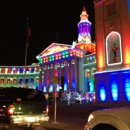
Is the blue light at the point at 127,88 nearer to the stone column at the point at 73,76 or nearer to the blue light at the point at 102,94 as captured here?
the blue light at the point at 102,94

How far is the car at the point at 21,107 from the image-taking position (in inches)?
324

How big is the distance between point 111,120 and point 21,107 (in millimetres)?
5180

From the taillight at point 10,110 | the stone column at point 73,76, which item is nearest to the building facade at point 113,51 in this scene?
the taillight at point 10,110

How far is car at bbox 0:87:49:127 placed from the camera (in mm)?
8219

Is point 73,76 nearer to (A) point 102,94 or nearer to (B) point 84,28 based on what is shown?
(B) point 84,28

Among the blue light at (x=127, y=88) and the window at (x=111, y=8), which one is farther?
the window at (x=111, y=8)

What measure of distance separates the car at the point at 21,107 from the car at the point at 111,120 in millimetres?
4366

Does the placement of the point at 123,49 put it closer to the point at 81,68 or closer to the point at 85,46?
the point at 81,68

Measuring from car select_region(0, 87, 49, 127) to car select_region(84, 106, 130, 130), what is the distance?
437cm

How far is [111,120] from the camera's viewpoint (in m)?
4.26

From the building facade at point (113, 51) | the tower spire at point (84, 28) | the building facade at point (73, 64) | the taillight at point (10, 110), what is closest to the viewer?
the taillight at point (10, 110)

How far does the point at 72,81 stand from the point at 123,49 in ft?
101

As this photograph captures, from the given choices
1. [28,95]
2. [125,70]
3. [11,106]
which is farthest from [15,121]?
[125,70]

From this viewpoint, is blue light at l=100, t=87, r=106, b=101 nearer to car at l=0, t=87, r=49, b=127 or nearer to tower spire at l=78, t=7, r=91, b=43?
car at l=0, t=87, r=49, b=127
